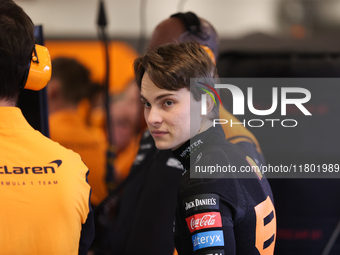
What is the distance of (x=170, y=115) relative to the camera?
1.00m

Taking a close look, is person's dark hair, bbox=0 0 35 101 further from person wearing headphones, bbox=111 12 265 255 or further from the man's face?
person wearing headphones, bbox=111 12 265 255

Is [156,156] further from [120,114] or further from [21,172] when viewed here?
[120,114]

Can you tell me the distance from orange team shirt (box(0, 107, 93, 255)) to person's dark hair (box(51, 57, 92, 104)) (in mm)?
2187

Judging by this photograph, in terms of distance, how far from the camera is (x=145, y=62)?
1044 millimetres

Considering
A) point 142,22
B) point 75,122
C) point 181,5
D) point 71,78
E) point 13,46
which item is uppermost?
point 13,46

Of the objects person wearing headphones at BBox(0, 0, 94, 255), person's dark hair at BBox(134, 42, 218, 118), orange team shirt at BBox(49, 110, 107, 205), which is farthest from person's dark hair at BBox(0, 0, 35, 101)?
orange team shirt at BBox(49, 110, 107, 205)

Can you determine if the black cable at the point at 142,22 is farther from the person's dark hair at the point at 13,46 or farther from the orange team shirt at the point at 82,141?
the person's dark hair at the point at 13,46

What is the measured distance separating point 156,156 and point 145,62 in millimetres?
546

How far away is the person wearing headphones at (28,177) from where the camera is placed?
848mm

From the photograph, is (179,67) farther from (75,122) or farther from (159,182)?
(75,122)

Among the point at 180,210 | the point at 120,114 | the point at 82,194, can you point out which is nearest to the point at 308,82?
the point at 180,210

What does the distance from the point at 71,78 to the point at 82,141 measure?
631mm

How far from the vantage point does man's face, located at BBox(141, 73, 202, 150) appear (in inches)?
39.3

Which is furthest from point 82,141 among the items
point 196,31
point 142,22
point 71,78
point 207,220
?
point 207,220
